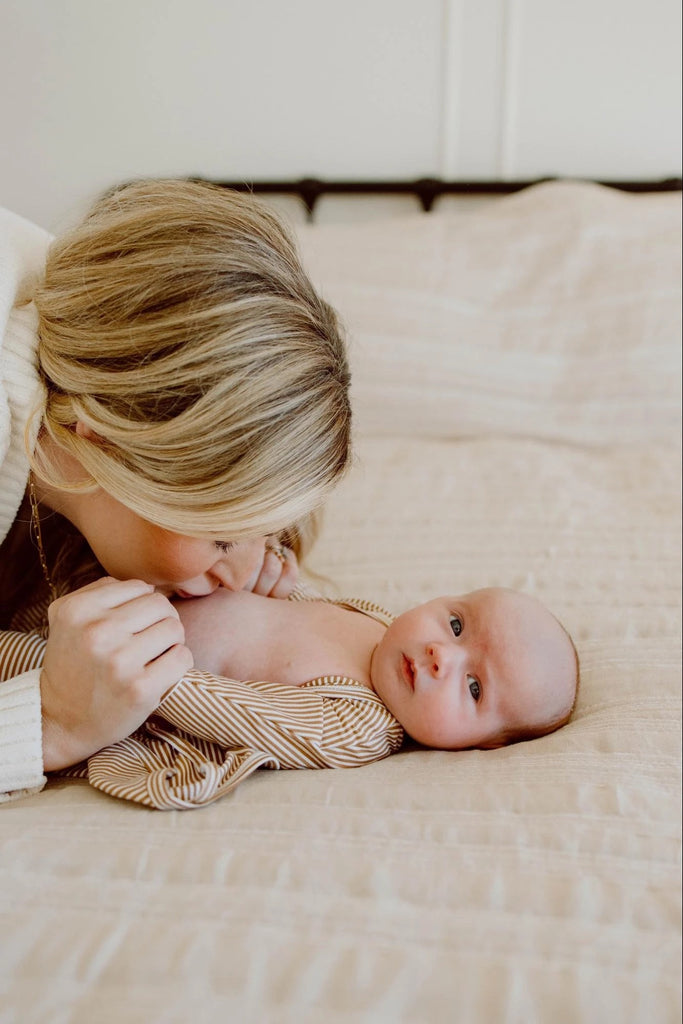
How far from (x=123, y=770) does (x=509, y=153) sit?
166 centimetres

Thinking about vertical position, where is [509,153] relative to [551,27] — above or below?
below

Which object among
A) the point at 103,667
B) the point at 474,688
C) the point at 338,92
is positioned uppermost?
the point at 338,92

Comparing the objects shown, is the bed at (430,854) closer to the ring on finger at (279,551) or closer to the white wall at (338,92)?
the ring on finger at (279,551)

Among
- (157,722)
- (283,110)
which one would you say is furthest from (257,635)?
(283,110)

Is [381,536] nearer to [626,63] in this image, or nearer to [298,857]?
[298,857]

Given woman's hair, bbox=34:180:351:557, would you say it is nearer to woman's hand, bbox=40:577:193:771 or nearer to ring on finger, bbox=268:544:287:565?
woman's hand, bbox=40:577:193:771

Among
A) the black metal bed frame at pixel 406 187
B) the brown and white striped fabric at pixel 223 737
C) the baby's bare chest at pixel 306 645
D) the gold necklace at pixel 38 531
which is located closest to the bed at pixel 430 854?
the brown and white striped fabric at pixel 223 737

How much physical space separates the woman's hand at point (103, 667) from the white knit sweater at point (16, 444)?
0.02 meters

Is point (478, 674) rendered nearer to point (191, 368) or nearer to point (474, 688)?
point (474, 688)

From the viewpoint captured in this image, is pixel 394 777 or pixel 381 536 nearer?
pixel 394 777

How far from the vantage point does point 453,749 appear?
99cm

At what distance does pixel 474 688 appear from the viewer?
1.02 meters

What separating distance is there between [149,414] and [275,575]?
38 cm

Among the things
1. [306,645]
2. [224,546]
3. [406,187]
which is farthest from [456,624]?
[406,187]
